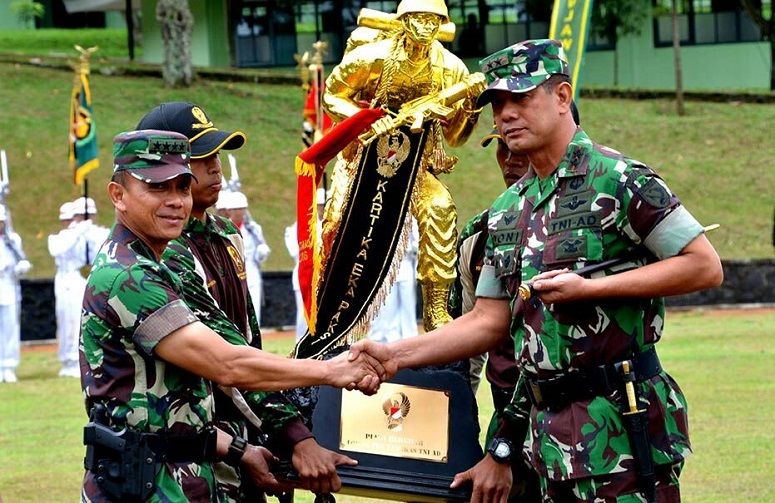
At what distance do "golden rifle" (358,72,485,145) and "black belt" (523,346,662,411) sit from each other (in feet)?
8.68

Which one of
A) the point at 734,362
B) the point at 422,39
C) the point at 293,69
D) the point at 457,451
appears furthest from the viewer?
the point at 293,69

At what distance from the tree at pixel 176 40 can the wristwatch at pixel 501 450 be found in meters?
28.2

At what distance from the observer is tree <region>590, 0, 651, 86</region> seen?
33062mm

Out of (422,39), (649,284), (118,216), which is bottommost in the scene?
(649,284)

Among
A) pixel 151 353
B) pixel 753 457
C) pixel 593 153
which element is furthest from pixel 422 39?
pixel 753 457

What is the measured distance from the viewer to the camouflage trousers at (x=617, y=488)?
4.28 metres

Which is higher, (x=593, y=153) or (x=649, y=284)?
(x=593, y=153)

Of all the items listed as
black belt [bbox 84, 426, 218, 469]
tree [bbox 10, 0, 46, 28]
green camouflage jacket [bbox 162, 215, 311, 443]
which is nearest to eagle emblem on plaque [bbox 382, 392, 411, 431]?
green camouflage jacket [bbox 162, 215, 311, 443]

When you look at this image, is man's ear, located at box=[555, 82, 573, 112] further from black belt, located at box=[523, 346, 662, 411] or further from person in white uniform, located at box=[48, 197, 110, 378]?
person in white uniform, located at box=[48, 197, 110, 378]

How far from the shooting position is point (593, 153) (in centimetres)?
444

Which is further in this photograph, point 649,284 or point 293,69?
point 293,69

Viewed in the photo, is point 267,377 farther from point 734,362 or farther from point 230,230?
point 734,362

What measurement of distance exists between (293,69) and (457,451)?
3191 centimetres

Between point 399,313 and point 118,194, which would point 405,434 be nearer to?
point 118,194
